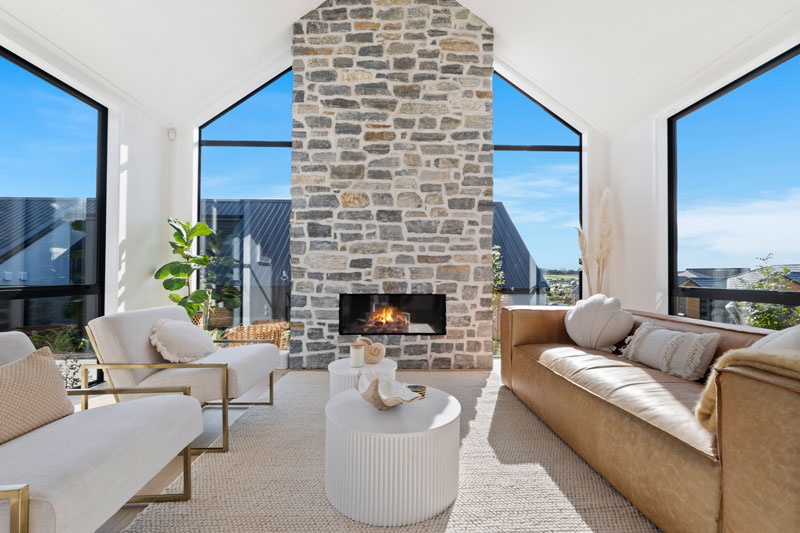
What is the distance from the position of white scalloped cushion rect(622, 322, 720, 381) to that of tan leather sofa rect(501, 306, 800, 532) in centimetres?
7

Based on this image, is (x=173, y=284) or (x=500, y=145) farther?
(x=500, y=145)

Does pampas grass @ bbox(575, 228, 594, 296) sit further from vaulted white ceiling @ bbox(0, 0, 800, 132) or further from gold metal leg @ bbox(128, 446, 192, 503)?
gold metal leg @ bbox(128, 446, 192, 503)

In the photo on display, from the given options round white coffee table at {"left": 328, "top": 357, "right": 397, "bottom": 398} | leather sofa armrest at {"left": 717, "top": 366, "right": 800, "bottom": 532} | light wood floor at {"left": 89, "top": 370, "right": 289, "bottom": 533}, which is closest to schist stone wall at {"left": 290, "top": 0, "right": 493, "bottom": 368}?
light wood floor at {"left": 89, "top": 370, "right": 289, "bottom": 533}

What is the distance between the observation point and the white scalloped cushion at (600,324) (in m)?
2.99

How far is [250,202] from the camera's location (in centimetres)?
511

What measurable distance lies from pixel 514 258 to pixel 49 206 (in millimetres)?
4726

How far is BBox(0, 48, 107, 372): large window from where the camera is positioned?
3139mm

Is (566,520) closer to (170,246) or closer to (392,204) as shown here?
(392,204)

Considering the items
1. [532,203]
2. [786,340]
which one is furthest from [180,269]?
[786,340]

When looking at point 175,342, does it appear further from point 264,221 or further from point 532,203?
point 532,203

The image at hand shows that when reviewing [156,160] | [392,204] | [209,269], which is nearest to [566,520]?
[392,204]

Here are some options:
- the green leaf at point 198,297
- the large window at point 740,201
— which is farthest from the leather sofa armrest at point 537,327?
the green leaf at point 198,297

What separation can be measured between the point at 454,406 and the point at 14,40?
12.6 ft

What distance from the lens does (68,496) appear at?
113cm
